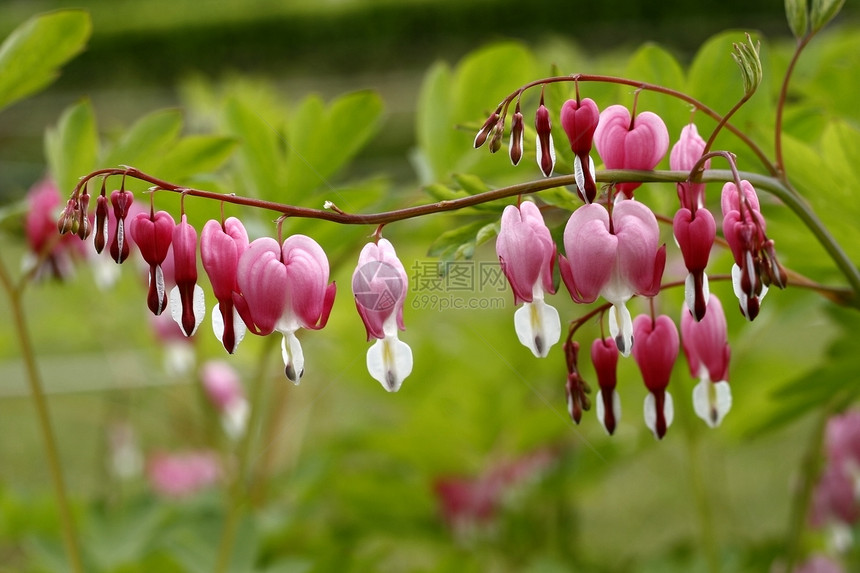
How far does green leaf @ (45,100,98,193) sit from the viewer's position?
3.23 ft

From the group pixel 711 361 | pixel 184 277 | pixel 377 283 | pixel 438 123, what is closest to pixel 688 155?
pixel 711 361

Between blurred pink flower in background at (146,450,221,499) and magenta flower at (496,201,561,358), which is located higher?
magenta flower at (496,201,561,358)

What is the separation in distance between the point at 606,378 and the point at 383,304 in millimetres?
198

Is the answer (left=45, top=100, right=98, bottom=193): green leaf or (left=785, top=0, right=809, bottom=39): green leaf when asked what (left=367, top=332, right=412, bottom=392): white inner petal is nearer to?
(left=785, top=0, right=809, bottom=39): green leaf

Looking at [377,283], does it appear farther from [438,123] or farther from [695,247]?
[438,123]

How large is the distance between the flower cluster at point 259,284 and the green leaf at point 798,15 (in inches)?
14.8

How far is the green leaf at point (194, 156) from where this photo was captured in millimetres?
930

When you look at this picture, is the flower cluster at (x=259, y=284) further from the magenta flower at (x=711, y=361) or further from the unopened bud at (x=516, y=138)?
the magenta flower at (x=711, y=361)

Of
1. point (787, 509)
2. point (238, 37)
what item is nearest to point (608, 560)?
point (787, 509)

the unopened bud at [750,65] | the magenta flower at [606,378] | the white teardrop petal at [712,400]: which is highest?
the unopened bud at [750,65]

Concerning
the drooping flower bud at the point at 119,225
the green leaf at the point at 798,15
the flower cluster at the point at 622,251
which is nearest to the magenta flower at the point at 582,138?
the flower cluster at the point at 622,251

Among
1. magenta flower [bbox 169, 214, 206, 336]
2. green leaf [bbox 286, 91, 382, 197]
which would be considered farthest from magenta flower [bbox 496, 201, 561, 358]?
green leaf [bbox 286, 91, 382, 197]

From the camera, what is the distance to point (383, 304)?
63 cm

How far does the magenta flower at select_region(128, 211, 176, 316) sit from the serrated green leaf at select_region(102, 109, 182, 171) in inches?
13.7
